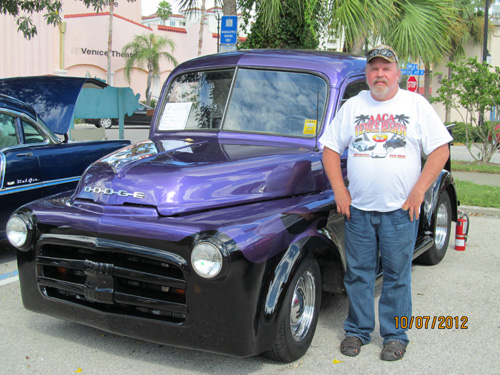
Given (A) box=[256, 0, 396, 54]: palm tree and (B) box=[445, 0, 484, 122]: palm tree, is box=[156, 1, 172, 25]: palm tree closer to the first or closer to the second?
(B) box=[445, 0, 484, 122]: palm tree

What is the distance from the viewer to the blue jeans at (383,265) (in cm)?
370

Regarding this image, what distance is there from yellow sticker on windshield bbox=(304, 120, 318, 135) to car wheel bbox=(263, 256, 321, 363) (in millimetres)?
1111

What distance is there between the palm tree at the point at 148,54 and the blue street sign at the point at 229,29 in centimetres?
3169

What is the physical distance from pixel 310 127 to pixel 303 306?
54.4 inches

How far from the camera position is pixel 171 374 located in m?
3.53

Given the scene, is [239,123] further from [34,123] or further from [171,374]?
[34,123]

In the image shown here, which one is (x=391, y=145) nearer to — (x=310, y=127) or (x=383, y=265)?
(x=383, y=265)

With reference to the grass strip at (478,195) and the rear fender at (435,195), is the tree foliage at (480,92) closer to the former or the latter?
the grass strip at (478,195)

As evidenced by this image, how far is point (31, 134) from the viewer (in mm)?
6355

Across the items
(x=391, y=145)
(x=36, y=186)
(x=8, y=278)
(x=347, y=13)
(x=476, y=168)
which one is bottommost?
(x=8, y=278)

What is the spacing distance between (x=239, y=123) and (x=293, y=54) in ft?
2.60
